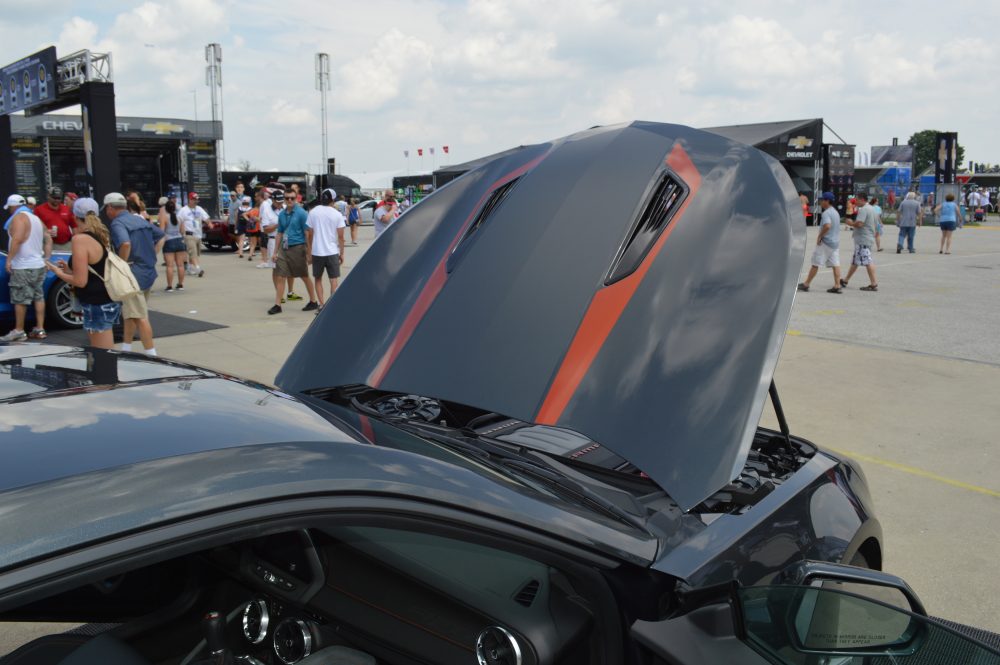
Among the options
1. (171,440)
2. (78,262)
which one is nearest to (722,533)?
(171,440)

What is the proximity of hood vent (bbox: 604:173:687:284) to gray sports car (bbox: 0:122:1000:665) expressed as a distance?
1cm

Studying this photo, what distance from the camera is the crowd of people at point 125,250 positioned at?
6.92 m

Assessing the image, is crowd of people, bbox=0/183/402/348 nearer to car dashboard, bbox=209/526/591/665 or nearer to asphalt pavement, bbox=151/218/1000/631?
asphalt pavement, bbox=151/218/1000/631

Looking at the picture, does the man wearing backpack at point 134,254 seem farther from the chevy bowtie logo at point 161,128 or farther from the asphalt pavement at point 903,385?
the chevy bowtie logo at point 161,128

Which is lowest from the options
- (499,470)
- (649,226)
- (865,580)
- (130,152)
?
(865,580)

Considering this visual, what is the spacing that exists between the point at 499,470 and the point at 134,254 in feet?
27.0

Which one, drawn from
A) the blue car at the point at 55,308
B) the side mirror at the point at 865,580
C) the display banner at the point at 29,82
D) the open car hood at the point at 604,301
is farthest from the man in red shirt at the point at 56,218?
the side mirror at the point at 865,580

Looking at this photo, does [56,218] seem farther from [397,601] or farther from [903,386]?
[397,601]

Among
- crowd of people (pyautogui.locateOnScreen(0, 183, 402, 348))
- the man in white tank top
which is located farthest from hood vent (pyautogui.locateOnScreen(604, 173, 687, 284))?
the man in white tank top

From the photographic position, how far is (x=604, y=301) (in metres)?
2.45

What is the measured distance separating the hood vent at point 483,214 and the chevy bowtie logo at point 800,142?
26.0 meters

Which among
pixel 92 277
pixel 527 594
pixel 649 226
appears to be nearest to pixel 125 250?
pixel 92 277

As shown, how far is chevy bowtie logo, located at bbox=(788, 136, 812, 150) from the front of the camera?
86.9ft

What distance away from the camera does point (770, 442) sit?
2840 millimetres
